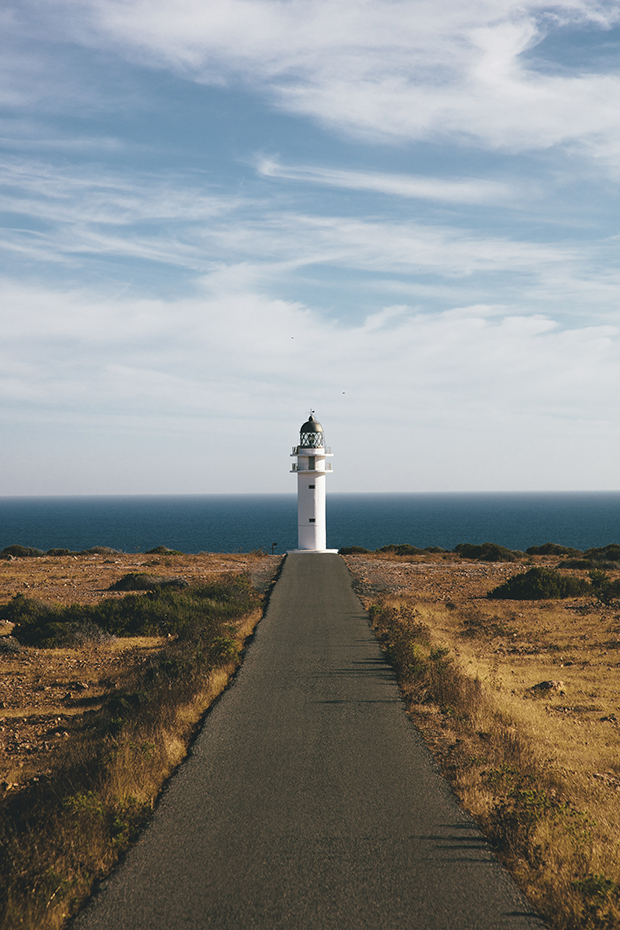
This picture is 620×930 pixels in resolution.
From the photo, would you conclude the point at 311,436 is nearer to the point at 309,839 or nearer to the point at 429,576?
the point at 429,576

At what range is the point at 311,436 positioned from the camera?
47.9m

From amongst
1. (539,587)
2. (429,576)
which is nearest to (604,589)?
(539,587)

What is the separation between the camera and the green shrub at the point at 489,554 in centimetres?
4428

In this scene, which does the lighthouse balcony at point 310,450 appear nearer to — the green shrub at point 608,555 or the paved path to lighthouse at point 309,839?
the green shrub at point 608,555

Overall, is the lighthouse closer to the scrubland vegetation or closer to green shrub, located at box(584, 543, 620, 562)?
green shrub, located at box(584, 543, 620, 562)

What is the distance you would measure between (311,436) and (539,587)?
929 inches

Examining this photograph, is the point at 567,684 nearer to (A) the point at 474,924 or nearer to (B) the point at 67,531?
(A) the point at 474,924

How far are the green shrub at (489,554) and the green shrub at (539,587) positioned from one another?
553 inches

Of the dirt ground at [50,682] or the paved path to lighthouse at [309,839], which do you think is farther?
the dirt ground at [50,682]

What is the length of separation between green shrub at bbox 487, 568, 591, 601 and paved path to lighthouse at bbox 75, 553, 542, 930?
1799 cm

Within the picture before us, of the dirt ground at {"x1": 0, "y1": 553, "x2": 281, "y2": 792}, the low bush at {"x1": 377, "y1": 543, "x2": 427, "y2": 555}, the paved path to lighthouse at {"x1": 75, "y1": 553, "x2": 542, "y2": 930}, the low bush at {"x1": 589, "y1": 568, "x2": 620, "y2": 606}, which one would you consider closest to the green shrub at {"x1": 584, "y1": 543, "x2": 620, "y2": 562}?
the low bush at {"x1": 589, "y1": 568, "x2": 620, "y2": 606}

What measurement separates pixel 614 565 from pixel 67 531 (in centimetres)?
13204

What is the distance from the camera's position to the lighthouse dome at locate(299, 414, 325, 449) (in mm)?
47688

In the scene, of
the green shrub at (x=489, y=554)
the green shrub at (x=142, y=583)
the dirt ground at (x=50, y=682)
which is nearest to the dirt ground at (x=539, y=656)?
the dirt ground at (x=50, y=682)
